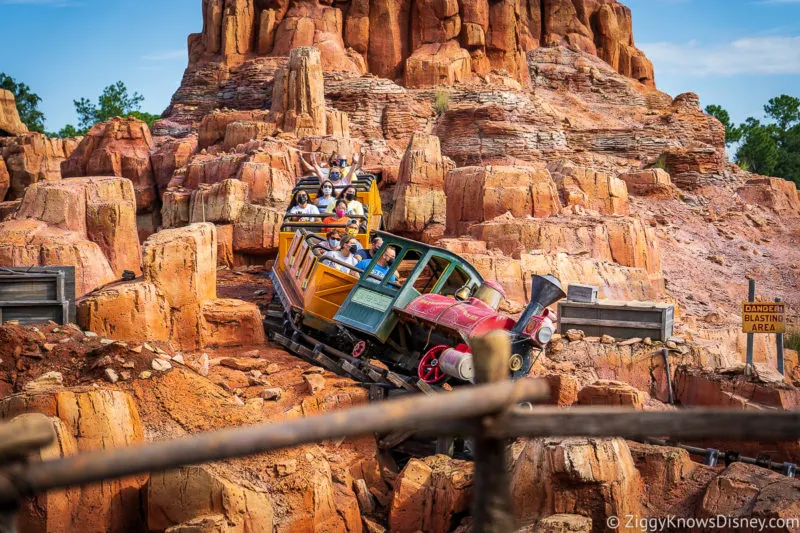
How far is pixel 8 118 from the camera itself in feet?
132

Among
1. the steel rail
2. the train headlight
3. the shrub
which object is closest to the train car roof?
the train headlight

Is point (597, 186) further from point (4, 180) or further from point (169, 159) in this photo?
point (4, 180)

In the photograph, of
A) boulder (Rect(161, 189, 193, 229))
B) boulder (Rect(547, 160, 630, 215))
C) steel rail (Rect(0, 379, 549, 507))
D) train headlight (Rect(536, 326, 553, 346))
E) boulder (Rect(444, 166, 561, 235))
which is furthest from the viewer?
boulder (Rect(547, 160, 630, 215))

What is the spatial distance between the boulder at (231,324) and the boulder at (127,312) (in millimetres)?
1139

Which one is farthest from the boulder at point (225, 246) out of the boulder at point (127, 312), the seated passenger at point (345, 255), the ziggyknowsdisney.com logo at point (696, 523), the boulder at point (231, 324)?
the ziggyknowsdisney.com logo at point (696, 523)

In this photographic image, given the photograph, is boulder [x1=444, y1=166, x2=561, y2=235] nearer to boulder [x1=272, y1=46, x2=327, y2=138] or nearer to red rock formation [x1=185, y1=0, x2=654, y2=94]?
boulder [x1=272, y1=46, x2=327, y2=138]

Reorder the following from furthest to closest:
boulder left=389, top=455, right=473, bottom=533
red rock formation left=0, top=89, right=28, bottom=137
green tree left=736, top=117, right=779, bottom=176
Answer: green tree left=736, top=117, right=779, bottom=176 → red rock formation left=0, top=89, right=28, bottom=137 → boulder left=389, top=455, right=473, bottom=533

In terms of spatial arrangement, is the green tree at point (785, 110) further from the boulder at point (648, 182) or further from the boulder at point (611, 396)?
the boulder at point (611, 396)

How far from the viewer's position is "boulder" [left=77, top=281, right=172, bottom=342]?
417 inches

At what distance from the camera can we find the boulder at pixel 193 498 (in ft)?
22.3

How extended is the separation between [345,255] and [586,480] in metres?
6.61

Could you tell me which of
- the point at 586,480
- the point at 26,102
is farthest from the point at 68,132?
the point at 586,480

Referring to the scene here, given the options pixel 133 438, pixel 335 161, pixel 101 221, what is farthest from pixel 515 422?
pixel 335 161

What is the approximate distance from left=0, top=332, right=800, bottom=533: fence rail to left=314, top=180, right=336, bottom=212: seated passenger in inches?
543
